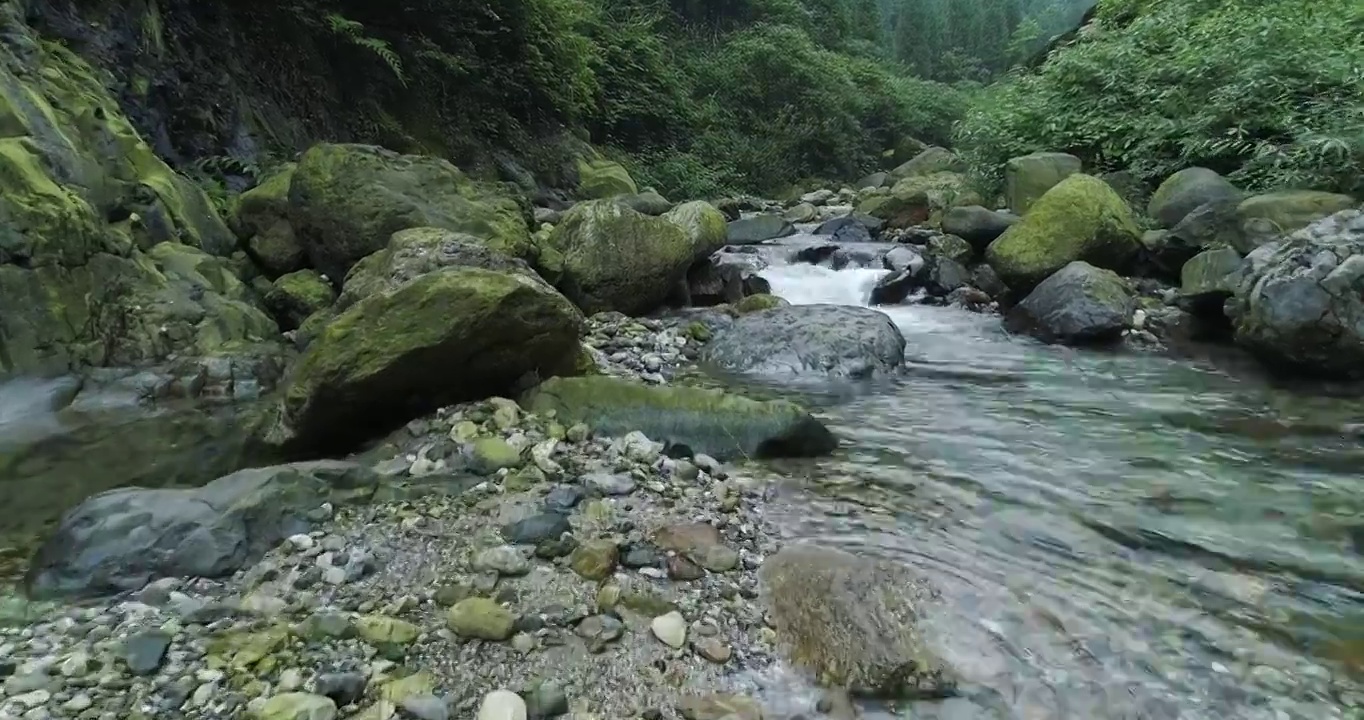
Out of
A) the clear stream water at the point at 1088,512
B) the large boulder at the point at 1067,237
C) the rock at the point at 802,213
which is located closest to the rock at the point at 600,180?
the rock at the point at 802,213

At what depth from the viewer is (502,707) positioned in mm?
2516

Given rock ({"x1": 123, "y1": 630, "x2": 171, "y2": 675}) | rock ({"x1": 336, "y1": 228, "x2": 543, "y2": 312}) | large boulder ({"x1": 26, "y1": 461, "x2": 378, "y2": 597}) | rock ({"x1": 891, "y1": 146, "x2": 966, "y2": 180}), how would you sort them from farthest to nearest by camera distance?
rock ({"x1": 891, "y1": 146, "x2": 966, "y2": 180}) < rock ({"x1": 336, "y1": 228, "x2": 543, "y2": 312}) < large boulder ({"x1": 26, "y1": 461, "x2": 378, "y2": 597}) < rock ({"x1": 123, "y1": 630, "x2": 171, "y2": 675})

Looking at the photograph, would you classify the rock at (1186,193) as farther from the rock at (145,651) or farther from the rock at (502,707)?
the rock at (145,651)

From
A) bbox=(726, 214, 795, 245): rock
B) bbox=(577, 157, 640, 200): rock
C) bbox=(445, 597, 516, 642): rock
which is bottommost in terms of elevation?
bbox=(445, 597, 516, 642): rock

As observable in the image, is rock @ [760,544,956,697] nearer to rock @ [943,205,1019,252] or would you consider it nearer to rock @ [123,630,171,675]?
rock @ [123,630,171,675]

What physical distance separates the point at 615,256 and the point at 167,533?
6015 millimetres

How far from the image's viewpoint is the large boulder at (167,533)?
3.16m

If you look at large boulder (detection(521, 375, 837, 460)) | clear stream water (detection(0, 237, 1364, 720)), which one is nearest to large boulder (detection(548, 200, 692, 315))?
clear stream water (detection(0, 237, 1364, 720))

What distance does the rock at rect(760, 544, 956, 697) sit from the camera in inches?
111

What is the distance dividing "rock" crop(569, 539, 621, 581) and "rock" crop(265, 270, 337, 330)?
210 inches

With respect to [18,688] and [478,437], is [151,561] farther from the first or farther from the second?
[478,437]

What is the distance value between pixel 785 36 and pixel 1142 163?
55.0ft

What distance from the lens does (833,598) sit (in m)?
3.27

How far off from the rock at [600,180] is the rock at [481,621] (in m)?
13.4
